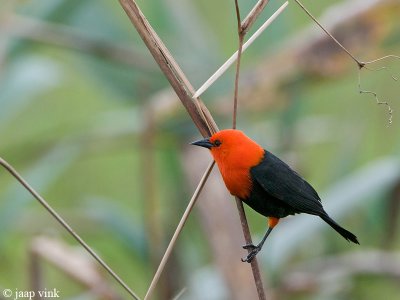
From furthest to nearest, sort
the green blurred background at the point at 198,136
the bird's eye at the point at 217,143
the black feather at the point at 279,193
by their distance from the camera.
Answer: the green blurred background at the point at 198,136
the black feather at the point at 279,193
the bird's eye at the point at 217,143


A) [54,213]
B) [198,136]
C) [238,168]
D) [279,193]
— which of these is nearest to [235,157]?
[238,168]

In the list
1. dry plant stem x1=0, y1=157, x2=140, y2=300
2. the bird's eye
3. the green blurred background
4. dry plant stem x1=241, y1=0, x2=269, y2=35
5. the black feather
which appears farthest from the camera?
the green blurred background

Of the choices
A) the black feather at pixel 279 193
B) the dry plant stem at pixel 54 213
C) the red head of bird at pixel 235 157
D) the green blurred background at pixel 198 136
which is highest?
the green blurred background at pixel 198 136

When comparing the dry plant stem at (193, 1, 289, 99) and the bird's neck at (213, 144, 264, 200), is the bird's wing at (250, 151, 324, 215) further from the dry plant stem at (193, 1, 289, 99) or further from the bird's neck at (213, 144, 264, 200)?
the dry plant stem at (193, 1, 289, 99)

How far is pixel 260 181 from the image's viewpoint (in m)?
2.30

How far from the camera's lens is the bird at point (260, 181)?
2232 mm

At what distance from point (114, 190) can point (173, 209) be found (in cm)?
132

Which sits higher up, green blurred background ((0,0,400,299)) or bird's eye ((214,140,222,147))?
green blurred background ((0,0,400,299))

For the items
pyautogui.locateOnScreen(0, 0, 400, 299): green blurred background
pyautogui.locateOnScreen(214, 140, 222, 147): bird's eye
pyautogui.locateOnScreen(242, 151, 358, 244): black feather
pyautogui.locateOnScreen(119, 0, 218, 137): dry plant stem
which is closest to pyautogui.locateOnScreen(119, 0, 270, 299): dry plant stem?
pyautogui.locateOnScreen(119, 0, 218, 137): dry plant stem

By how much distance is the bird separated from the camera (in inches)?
87.9

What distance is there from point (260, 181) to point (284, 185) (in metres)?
0.08

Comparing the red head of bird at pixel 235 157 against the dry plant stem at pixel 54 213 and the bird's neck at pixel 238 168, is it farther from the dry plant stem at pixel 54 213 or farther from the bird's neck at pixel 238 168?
the dry plant stem at pixel 54 213

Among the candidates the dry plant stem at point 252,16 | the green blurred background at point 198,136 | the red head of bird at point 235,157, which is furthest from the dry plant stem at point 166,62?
the green blurred background at point 198,136

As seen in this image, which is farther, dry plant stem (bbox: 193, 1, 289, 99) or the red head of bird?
the red head of bird
